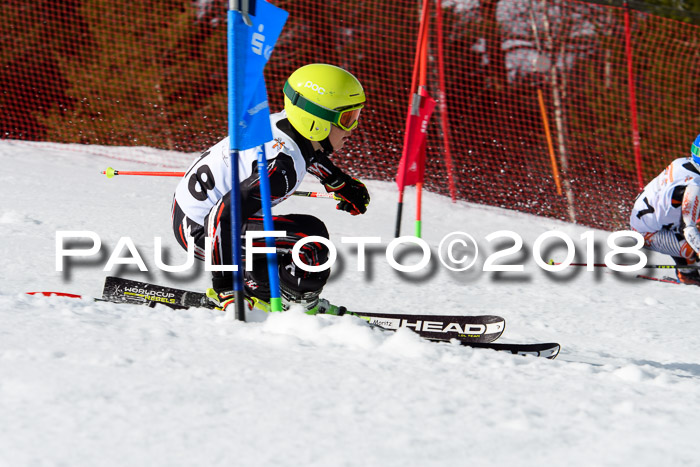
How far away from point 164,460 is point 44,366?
0.65 m

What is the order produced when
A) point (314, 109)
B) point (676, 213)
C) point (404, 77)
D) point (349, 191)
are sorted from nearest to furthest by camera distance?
point (314, 109), point (349, 191), point (676, 213), point (404, 77)

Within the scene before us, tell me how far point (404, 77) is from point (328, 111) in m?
11.4

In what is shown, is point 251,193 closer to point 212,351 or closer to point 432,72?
point 212,351

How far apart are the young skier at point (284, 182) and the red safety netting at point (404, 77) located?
8.74 metres

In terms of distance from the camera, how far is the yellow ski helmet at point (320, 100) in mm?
3260

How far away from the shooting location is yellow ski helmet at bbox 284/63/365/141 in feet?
10.7

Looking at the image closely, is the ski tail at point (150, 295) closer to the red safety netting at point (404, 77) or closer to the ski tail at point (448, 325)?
the ski tail at point (448, 325)

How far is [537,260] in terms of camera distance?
646 centimetres

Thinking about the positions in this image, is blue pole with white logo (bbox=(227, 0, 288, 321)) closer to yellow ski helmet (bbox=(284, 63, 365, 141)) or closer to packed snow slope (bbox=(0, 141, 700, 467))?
packed snow slope (bbox=(0, 141, 700, 467))

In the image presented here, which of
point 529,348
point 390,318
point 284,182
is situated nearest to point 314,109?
point 284,182

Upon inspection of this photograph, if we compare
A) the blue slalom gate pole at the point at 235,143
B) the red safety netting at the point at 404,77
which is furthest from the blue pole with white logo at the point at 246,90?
the red safety netting at the point at 404,77

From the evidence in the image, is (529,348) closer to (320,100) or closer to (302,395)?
(320,100)

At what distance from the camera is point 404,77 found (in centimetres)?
1430

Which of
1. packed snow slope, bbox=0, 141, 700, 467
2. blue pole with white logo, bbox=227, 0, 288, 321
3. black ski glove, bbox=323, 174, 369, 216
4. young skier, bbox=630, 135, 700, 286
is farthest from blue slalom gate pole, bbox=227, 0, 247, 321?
young skier, bbox=630, 135, 700, 286
